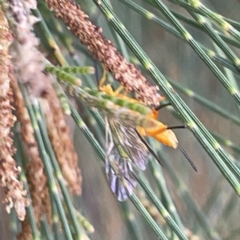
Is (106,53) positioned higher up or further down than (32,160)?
higher up

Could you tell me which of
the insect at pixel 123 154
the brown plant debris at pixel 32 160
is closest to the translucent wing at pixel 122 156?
the insect at pixel 123 154

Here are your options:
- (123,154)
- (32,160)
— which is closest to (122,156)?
(123,154)

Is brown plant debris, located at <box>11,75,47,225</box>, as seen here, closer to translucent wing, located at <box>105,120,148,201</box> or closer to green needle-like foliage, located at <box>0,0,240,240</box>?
green needle-like foliage, located at <box>0,0,240,240</box>

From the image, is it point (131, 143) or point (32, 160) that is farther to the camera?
point (32, 160)

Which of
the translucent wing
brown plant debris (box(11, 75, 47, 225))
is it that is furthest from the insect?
brown plant debris (box(11, 75, 47, 225))

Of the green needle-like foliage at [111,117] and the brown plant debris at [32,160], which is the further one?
the brown plant debris at [32,160]

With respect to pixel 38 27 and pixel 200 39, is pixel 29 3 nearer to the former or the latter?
pixel 38 27

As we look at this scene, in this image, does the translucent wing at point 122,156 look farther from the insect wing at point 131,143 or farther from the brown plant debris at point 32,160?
the brown plant debris at point 32,160

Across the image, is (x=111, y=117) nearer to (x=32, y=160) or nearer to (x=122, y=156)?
(x=122, y=156)
